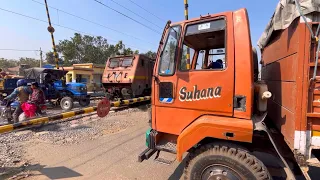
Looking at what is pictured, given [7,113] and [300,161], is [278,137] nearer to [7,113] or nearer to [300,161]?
[300,161]

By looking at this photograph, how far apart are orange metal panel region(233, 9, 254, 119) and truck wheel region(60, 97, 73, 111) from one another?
948 cm

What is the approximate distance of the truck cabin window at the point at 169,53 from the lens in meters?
2.84

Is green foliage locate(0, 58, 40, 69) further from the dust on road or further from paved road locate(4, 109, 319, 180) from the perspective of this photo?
paved road locate(4, 109, 319, 180)

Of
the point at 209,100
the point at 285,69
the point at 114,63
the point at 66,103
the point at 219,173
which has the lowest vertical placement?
the point at 219,173

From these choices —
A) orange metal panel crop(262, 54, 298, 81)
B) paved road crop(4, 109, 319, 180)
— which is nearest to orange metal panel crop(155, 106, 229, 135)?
orange metal panel crop(262, 54, 298, 81)

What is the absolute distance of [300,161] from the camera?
2023 millimetres

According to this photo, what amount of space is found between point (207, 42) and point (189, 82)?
3.66ft

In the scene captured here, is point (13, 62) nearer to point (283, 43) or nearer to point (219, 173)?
point (219, 173)

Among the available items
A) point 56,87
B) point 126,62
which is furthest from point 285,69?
point 56,87

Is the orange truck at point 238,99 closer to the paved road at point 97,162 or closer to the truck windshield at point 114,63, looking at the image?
the paved road at point 97,162

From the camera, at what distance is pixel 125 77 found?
10.7 metres

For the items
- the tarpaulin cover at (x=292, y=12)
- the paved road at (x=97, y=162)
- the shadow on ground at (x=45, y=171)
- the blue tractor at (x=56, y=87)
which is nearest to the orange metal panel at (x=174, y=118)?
the paved road at (x=97, y=162)

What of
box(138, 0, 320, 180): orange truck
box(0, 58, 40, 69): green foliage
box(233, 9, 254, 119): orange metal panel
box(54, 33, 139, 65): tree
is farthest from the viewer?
box(0, 58, 40, 69): green foliage

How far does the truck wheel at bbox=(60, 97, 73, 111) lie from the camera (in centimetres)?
1016
